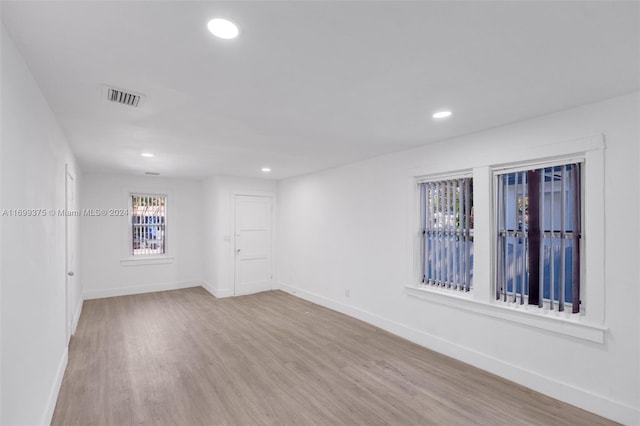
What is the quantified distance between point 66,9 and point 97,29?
5.8 inches

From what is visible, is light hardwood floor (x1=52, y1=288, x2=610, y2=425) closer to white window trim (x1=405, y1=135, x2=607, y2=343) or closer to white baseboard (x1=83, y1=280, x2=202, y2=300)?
white window trim (x1=405, y1=135, x2=607, y2=343)

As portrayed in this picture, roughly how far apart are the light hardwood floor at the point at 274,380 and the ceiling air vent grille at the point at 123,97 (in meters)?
2.50

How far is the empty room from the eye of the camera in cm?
156

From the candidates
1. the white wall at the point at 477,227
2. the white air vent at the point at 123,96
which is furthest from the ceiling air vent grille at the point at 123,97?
the white wall at the point at 477,227

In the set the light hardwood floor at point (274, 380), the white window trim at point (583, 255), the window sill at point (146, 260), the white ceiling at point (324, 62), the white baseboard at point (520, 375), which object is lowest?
the light hardwood floor at point (274, 380)

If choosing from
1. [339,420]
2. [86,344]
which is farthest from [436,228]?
[86,344]

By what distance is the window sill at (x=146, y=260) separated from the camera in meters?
6.36

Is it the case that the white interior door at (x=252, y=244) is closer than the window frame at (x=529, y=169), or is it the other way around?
the window frame at (x=529, y=169)

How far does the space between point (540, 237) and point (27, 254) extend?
3999mm

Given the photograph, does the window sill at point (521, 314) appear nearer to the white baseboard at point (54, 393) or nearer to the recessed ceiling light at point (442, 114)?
the recessed ceiling light at point (442, 114)

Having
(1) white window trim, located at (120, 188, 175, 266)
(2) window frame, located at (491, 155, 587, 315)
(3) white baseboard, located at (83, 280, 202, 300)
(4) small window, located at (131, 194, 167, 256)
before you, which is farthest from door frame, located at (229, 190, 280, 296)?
(2) window frame, located at (491, 155, 587, 315)

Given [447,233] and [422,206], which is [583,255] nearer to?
[447,233]

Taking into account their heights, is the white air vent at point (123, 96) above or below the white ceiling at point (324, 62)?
below

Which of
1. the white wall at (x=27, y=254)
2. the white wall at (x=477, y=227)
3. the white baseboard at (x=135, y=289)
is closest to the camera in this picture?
the white wall at (x=27, y=254)
